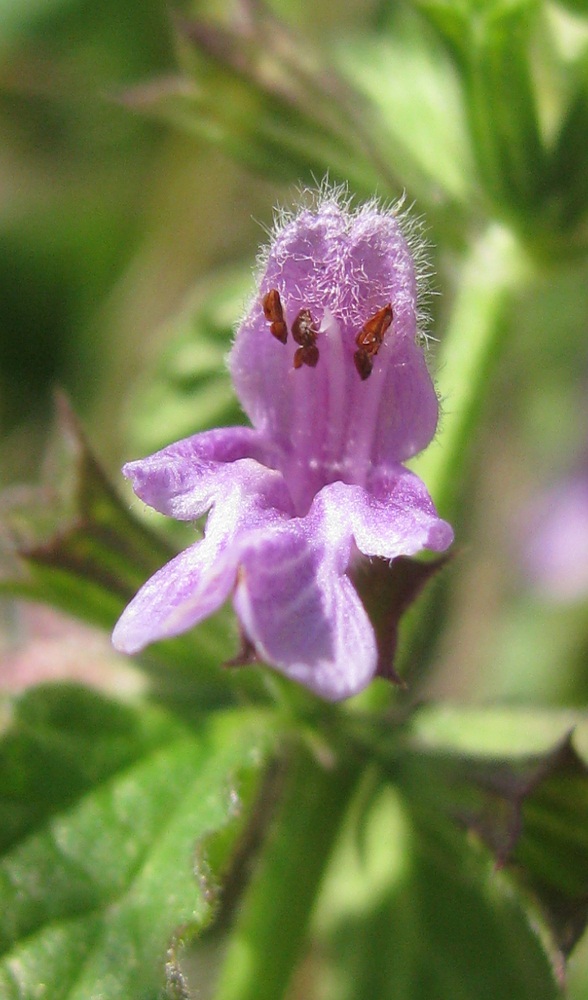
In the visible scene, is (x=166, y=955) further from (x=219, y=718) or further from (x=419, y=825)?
(x=419, y=825)

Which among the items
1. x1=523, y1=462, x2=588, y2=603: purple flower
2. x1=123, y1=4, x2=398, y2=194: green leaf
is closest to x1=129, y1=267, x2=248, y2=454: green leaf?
x1=123, y1=4, x2=398, y2=194: green leaf

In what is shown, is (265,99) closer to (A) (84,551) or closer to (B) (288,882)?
(A) (84,551)

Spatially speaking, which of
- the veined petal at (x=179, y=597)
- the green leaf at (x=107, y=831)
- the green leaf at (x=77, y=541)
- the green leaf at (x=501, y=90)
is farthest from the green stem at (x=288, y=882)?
the green leaf at (x=501, y=90)

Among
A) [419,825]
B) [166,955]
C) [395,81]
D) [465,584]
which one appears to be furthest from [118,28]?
[166,955]

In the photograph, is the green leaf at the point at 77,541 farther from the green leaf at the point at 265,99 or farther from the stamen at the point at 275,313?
the green leaf at the point at 265,99

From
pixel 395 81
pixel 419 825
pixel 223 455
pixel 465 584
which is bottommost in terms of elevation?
pixel 465 584

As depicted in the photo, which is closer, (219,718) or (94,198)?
(219,718)

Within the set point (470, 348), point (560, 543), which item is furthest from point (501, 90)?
point (560, 543)
